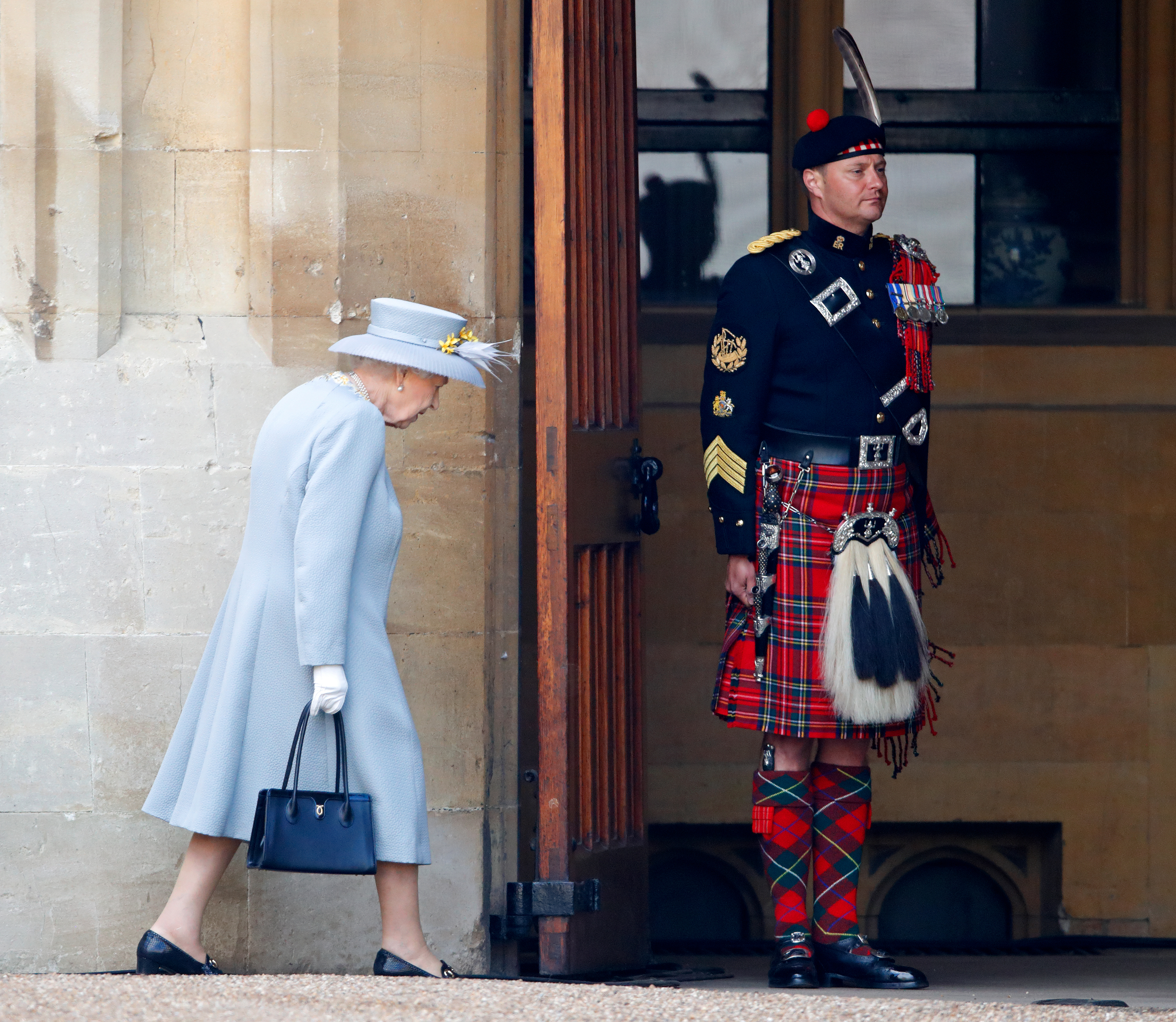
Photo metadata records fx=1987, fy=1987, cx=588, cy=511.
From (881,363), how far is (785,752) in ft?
3.11

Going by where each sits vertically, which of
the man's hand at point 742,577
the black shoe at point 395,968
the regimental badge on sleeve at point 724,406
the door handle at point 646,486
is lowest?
the black shoe at point 395,968

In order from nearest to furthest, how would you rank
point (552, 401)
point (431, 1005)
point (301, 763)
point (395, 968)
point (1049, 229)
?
point (431, 1005) → point (301, 763) → point (395, 968) → point (552, 401) → point (1049, 229)

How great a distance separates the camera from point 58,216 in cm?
490

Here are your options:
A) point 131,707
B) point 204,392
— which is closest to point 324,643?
point 131,707

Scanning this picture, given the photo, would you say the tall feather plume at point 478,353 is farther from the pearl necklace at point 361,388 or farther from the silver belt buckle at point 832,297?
the silver belt buckle at point 832,297

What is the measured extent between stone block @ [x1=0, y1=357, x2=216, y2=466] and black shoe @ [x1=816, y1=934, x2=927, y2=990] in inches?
76.3

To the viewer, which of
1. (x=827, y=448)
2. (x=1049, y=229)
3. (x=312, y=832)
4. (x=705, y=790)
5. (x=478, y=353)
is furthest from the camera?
(x=1049, y=229)

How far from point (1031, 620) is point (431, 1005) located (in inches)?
136

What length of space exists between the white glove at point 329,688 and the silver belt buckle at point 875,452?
1342 mm

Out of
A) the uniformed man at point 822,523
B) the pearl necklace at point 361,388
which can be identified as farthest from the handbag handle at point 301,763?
the uniformed man at point 822,523

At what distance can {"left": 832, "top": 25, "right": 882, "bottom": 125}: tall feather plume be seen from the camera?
491 cm

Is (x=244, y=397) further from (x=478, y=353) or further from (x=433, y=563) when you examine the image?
(x=478, y=353)

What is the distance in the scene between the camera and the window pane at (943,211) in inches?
277

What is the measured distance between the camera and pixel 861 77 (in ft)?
16.2
